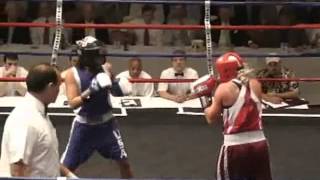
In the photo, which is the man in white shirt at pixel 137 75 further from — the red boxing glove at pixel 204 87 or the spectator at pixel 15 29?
the red boxing glove at pixel 204 87

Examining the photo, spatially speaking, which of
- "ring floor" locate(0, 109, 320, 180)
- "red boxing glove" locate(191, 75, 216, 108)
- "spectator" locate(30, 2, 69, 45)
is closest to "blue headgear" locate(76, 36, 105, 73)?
"red boxing glove" locate(191, 75, 216, 108)

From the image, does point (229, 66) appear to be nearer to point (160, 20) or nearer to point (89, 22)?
point (89, 22)

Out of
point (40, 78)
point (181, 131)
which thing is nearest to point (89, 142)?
point (40, 78)

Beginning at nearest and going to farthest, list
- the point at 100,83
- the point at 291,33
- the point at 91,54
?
the point at 100,83 < the point at 91,54 < the point at 291,33

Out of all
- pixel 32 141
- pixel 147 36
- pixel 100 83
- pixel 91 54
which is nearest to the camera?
pixel 32 141

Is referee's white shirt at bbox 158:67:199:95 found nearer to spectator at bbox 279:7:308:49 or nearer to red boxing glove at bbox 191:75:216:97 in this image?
spectator at bbox 279:7:308:49

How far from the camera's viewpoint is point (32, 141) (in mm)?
2502

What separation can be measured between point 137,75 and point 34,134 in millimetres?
2776

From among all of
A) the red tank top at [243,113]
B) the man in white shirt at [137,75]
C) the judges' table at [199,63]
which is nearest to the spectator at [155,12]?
the judges' table at [199,63]

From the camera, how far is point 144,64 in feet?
18.5

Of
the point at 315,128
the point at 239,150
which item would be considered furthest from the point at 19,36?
the point at 239,150

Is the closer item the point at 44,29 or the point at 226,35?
the point at 226,35

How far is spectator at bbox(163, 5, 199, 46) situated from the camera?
589cm

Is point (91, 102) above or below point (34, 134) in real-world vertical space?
above
